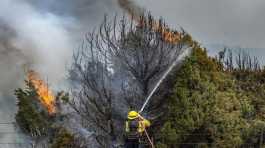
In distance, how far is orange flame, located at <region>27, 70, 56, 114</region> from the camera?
5618 centimetres

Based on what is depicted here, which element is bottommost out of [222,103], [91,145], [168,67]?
[91,145]

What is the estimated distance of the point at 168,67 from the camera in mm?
32781

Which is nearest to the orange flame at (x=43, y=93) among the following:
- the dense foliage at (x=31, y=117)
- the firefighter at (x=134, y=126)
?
the dense foliage at (x=31, y=117)

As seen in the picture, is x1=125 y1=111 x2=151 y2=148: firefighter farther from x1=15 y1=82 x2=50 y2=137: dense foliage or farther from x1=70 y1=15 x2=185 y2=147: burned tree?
x1=15 y1=82 x2=50 y2=137: dense foliage

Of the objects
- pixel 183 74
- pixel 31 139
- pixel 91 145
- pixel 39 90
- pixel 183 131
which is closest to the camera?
pixel 183 131

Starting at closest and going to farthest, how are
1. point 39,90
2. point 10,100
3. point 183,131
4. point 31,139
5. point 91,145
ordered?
1. point 183,131
2. point 91,145
3. point 31,139
4. point 39,90
5. point 10,100

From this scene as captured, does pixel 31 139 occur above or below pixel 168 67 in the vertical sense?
below

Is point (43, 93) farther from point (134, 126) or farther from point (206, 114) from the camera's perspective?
point (134, 126)

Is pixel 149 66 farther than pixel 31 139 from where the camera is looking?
No

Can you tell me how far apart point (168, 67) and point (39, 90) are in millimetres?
31893

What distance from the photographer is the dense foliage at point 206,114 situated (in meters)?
28.6

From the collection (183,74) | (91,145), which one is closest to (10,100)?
(91,145)

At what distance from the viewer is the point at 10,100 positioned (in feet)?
263

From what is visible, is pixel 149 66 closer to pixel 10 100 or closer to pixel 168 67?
pixel 168 67
